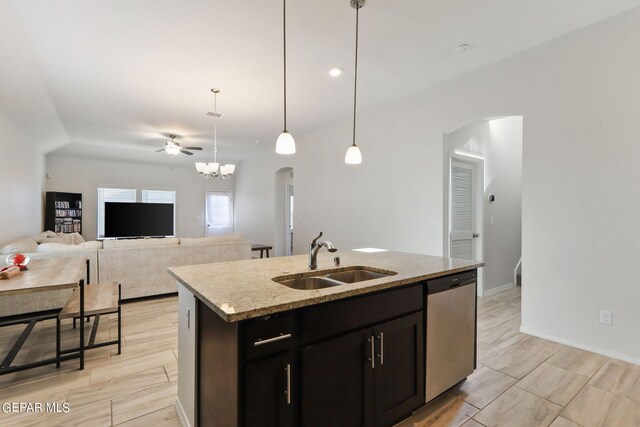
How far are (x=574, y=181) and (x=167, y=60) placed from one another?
4.32m

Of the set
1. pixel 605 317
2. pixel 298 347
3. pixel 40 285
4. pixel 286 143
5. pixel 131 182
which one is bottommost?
pixel 605 317

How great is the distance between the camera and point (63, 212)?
7.38 meters

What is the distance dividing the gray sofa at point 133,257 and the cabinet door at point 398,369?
3.71 m

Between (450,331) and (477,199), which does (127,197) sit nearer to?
(477,199)

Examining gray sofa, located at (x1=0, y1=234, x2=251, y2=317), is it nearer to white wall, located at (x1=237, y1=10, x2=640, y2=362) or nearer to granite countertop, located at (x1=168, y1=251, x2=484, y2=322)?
granite countertop, located at (x1=168, y1=251, x2=484, y2=322)

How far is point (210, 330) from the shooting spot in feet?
4.72

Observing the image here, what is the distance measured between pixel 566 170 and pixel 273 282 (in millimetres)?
3077

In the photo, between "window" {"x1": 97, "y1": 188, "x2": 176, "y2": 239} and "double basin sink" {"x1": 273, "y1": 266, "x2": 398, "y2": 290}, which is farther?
"window" {"x1": 97, "y1": 188, "x2": 176, "y2": 239}

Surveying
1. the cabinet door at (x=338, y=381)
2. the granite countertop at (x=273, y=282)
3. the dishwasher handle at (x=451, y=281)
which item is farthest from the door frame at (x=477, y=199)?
the cabinet door at (x=338, y=381)

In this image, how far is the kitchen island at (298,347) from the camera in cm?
124

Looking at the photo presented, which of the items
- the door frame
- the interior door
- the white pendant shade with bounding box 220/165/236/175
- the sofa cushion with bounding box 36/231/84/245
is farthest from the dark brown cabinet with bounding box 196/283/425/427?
the interior door

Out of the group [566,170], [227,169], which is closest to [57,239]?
[227,169]

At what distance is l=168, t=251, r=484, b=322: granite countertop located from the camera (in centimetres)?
127

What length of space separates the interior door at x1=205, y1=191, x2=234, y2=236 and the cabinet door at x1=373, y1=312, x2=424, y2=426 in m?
8.86
